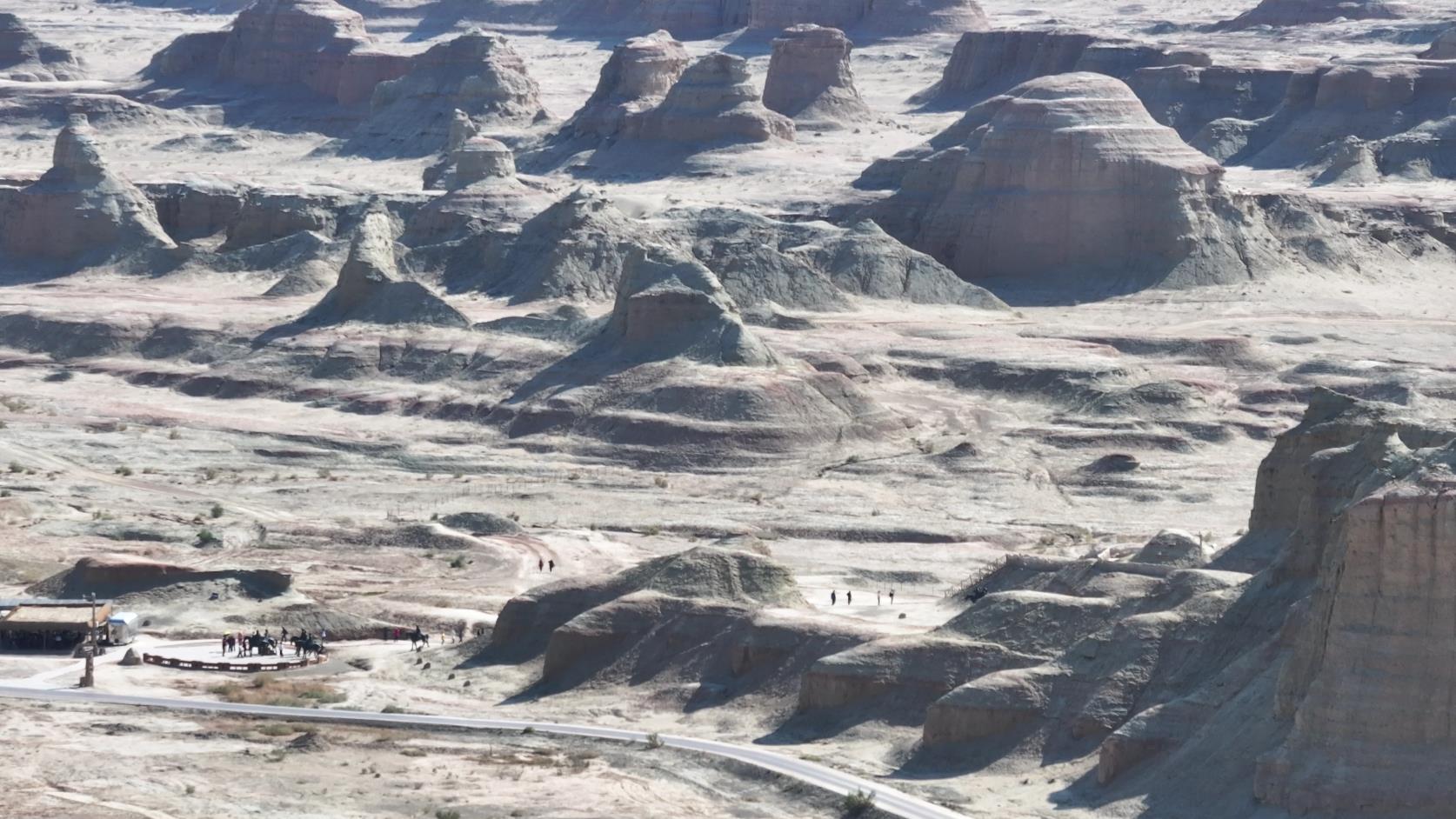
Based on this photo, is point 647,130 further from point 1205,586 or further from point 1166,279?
point 1205,586

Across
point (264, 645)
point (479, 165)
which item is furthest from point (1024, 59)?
point (264, 645)

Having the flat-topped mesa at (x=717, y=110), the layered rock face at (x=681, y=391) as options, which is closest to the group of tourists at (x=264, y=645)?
the layered rock face at (x=681, y=391)

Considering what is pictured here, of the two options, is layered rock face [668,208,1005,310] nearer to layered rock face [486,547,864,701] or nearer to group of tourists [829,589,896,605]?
group of tourists [829,589,896,605]

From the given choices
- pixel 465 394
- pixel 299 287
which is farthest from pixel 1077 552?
pixel 299 287

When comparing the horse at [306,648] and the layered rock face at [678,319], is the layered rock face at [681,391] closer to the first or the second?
the layered rock face at [678,319]

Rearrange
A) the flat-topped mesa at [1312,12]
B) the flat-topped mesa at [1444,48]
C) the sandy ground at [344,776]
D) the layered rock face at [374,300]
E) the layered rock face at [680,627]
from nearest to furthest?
1. the sandy ground at [344,776]
2. the layered rock face at [680,627]
3. the layered rock face at [374,300]
4. the flat-topped mesa at [1444,48]
5. the flat-topped mesa at [1312,12]

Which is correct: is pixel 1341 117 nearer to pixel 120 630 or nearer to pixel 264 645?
pixel 264 645
